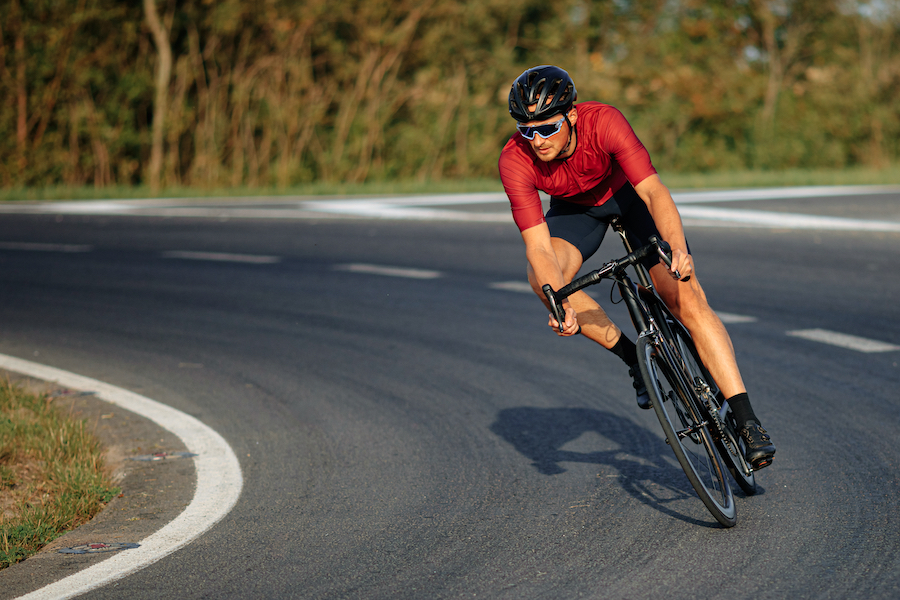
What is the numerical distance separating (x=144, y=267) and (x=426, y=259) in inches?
142

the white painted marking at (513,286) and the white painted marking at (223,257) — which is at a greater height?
the white painted marking at (223,257)

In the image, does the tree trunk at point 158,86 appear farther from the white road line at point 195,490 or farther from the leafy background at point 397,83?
the white road line at point 195,490

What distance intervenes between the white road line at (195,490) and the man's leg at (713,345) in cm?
232

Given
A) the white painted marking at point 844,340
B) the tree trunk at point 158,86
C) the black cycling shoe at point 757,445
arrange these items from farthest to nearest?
1. the tree trunk at point 158,86
2. the white painted marking at point 844,340
3. the black cycling shoe at point 757,445

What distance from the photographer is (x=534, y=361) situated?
8.21 m

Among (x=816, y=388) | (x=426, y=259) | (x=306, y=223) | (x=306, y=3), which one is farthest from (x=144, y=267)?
(x=306, y=3)

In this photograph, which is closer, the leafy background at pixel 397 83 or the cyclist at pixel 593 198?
the cyclist at pixel 593 198

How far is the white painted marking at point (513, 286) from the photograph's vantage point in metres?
11.4

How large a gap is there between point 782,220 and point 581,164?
11982mm

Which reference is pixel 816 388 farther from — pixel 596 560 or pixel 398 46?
pixel 398 46

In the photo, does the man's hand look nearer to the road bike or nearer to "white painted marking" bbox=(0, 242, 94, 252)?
the road bike

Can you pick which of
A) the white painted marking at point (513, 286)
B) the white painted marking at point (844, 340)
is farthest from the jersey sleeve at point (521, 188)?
the white painted marking at point (513, 286)

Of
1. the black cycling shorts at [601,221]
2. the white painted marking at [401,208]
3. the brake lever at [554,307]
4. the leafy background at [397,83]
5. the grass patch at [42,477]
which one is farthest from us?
the leafy background at [397,83]

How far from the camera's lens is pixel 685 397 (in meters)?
4.73
